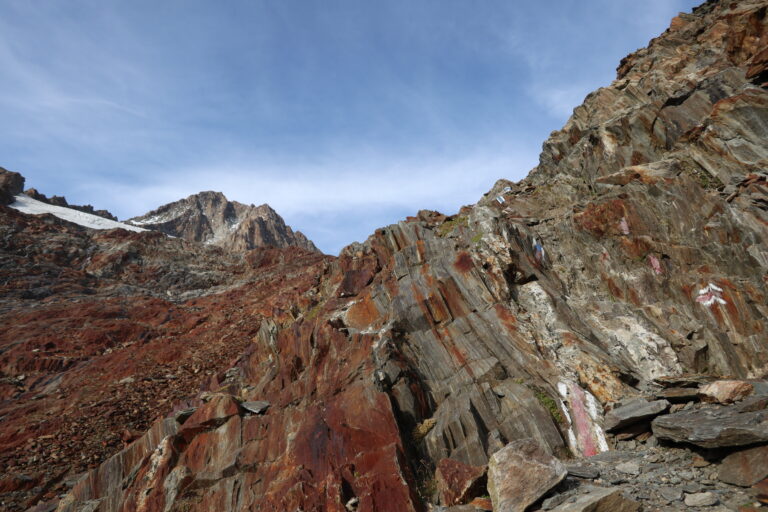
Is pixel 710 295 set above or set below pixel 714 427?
above

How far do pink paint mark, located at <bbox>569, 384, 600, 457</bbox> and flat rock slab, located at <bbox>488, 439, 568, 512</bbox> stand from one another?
3.18 m

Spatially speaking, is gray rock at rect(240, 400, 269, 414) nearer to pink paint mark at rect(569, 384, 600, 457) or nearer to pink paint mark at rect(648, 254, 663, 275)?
pink paint mark at rect(569, 384, 600, 457)

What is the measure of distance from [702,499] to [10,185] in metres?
133

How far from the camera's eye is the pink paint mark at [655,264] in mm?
17339

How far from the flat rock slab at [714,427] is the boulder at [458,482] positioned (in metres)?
4.73

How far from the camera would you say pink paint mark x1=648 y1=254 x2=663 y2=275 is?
1734 cm

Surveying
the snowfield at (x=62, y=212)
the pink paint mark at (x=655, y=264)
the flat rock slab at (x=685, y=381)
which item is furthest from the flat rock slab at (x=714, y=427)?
the snowfield at (x=62, y=212)

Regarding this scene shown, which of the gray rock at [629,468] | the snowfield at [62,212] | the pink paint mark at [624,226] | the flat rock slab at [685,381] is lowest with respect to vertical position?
the gray rock at [629,468]

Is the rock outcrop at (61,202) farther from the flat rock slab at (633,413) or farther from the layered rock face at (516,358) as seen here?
the flat rock slab at (633,413)

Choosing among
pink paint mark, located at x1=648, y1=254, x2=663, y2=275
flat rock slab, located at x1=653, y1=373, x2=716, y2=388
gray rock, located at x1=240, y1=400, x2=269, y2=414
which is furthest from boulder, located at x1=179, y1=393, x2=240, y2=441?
pink paint mark, located at x1=648, y1=254, x2=663, y2=275

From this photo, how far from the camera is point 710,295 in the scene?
15602mm

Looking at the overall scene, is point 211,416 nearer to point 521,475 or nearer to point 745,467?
point 521,475

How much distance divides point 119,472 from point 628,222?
26159 millimetres

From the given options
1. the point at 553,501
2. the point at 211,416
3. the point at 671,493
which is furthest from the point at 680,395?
the point at 211,416
